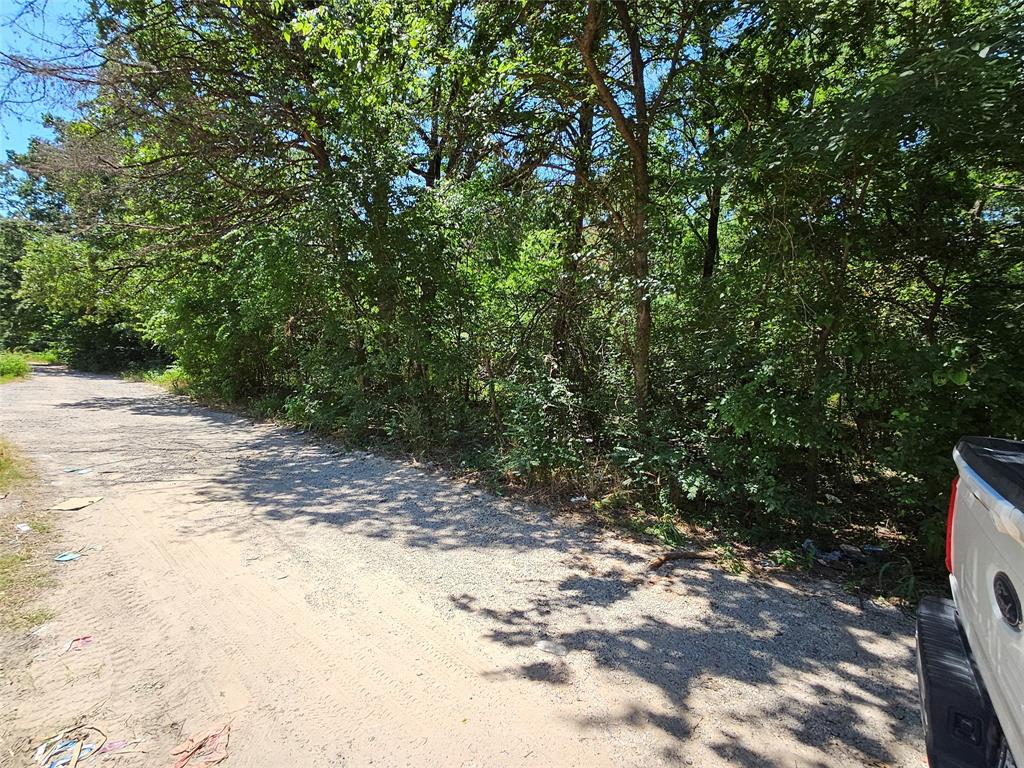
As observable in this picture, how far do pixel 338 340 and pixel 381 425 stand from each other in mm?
1631

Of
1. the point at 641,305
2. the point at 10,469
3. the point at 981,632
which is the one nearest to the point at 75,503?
the point at 10,469

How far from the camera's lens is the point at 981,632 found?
1646 mm

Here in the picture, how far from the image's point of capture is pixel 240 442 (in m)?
8.37

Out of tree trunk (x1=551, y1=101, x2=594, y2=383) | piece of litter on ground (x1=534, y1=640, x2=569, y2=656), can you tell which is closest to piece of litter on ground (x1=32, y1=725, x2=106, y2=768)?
piece of litter on ground (x1=534, y1=640, x2=569, y2=656)

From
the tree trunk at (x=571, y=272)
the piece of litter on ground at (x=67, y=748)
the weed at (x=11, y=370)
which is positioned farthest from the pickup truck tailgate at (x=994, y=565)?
the weed at (x=11, y=370)

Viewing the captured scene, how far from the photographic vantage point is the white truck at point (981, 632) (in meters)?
1.41

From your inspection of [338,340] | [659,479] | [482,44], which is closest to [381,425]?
[338,340]

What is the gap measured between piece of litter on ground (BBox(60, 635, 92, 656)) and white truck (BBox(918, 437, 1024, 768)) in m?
3.90

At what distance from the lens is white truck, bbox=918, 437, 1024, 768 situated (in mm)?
1408

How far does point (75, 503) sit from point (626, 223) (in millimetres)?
6411

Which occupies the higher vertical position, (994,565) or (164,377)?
(994,565)

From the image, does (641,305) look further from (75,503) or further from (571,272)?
(75,503)

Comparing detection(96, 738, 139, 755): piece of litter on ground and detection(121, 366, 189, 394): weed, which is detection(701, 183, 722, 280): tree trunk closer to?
detection(96, 738, 139, 755): piece of litter on ground

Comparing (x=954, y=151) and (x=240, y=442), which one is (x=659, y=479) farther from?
(x=240, y=442)
